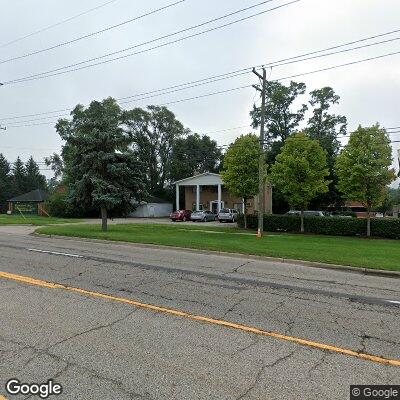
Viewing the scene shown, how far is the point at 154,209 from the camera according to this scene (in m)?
61.4

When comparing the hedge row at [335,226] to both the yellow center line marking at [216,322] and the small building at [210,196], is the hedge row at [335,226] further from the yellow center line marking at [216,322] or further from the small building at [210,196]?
the yellow center line marking at [216,322]

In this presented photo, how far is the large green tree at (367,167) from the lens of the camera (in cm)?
2584

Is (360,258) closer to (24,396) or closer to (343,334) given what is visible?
(343,334)

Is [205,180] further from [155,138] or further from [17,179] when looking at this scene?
[17,179]

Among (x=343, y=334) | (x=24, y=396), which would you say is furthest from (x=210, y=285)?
(x=24, y=396)

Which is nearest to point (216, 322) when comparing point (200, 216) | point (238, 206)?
point (200, 216)

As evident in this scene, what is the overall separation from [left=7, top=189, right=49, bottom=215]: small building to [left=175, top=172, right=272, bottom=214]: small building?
19.9m

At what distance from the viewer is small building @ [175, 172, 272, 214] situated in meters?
52.5

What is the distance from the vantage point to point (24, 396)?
371cm

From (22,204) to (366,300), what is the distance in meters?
58.2

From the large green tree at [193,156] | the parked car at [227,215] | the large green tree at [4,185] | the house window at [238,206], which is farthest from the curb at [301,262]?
the large green tree at [4,185]

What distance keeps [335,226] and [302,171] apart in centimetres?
Answer: 459

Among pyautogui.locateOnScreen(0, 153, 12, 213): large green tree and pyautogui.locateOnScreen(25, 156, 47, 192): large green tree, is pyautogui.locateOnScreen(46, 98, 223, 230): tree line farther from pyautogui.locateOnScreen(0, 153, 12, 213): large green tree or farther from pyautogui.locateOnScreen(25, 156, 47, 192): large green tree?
pyautogui.locateOnScreen(25, 156, 47, 192): large green tree

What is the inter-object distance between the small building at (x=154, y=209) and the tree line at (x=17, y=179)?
30.9m
